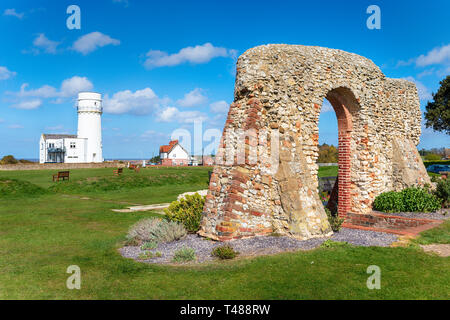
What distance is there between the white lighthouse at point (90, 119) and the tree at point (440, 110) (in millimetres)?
53007

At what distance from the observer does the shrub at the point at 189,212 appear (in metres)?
9.90

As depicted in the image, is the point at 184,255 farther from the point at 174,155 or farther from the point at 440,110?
the point at 174,155

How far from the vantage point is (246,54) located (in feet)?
31.0

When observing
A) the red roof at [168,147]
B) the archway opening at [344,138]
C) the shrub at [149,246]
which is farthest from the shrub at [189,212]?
the red roof at [168,147]

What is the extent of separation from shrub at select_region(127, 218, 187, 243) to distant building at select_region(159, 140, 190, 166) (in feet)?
213

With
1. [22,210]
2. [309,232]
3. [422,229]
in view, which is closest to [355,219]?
[422,229]

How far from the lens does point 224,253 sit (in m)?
7.45

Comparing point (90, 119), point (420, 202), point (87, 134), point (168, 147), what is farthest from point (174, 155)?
point (420, 202)

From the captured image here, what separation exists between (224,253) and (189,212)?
280cm

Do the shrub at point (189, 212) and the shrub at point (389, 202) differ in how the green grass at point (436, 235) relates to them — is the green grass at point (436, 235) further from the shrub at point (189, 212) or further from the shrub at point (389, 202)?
the shrub at point (189, 212)

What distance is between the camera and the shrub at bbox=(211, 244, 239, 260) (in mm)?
7453

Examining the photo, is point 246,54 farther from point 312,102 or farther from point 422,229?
point 422,229
